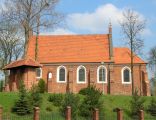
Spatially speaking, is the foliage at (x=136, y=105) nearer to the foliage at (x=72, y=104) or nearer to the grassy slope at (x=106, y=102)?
the grassy slope at (x=106, y=102)

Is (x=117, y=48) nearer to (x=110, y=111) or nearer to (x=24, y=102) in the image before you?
(x=110, y=111)

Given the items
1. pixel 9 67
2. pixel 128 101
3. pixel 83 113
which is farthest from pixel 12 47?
pixel 83 113

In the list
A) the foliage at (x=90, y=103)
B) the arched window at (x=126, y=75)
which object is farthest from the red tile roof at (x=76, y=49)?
the foliage at (x=90, y=103)

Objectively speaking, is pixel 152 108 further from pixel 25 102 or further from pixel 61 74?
pixel 61 74

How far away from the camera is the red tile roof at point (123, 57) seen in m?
49.8

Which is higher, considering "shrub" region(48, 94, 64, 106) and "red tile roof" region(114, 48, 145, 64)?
"red tile roof" region(114, 48, 145, 64)

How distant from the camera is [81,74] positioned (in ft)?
162

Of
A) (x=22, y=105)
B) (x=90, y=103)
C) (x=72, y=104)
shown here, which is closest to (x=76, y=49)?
(x=90, y=103)

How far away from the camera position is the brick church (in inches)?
1898

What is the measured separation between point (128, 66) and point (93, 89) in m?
20.3

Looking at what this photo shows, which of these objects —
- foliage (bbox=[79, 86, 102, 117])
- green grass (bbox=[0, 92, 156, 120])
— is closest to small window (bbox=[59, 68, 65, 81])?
green grass (bbox=[0, 92, 156, 120])

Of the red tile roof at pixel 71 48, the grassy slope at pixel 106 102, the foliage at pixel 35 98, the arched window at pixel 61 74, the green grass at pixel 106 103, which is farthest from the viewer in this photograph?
the red tile roof at pixel 71 48

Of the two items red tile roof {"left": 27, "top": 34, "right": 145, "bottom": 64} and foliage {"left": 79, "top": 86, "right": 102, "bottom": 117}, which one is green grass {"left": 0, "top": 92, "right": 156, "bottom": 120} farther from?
red tile roof {"left": 27, "top": 34, "right": 145, "bottom": 64}

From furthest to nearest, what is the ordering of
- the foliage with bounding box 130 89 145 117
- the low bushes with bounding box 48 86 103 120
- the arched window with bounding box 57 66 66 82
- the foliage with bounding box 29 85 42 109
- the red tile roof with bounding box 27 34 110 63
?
the red tile roof with bounding box 27 34 110 63 < the arched window with bounding box 57 66 66 82 < the foliage with bounding box 130 89 145 117 < the foliage with bounding box 29 85 42 109 < the low bushes with bounding box 48 86 103 120
